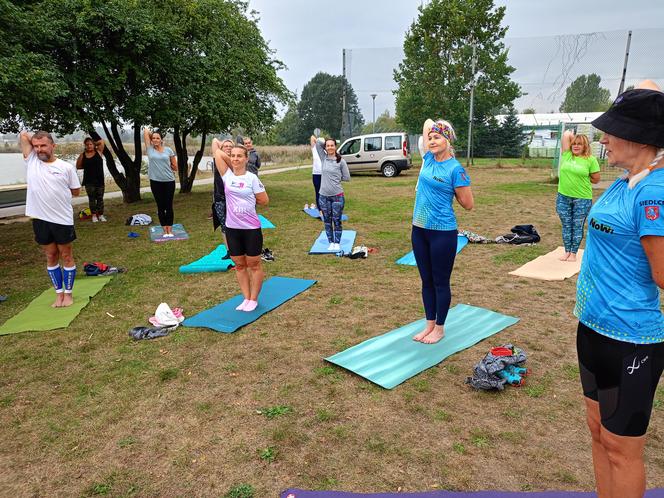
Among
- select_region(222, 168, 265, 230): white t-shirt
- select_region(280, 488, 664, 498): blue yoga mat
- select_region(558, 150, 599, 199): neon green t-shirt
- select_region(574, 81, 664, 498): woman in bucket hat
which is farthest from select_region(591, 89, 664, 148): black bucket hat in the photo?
select_region(558, 150, 599, 199): neon green t-shirt

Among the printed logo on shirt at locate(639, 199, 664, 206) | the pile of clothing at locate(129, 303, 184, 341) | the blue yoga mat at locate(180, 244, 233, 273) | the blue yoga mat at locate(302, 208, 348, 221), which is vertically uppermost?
the printed logo on shirt at locate(639, 199, 664, 206)

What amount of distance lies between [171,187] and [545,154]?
73.4 feet

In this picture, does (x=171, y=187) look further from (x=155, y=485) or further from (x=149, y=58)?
(x=155, y=485)

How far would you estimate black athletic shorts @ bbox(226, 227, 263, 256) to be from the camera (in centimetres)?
426

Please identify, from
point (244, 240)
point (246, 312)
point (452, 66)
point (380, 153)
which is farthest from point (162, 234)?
point (452, 66)

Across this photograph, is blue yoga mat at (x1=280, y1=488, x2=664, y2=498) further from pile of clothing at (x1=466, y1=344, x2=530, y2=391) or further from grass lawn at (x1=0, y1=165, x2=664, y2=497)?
pile of clothing at (x1=466, y1=344, x2=530, y2=391)

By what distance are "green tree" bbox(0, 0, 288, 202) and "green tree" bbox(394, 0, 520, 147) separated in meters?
12.6

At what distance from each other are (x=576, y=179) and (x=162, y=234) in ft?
21.9

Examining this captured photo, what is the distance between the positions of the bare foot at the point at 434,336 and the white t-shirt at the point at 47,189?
12.1 ft

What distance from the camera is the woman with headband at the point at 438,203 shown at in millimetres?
3350

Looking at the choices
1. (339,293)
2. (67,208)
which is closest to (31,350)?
(67,208)

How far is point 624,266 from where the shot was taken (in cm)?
156

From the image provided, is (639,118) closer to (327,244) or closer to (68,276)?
(68,276)

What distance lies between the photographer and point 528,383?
10.3 feet
